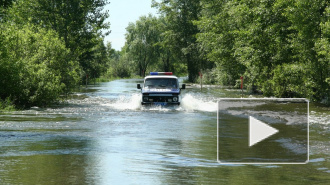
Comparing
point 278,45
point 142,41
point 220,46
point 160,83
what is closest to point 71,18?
point 220,46

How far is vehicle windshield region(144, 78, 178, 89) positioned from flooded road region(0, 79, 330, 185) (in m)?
4.83

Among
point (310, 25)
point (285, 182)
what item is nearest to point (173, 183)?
point (285, 182)

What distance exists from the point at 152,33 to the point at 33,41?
75983 mm

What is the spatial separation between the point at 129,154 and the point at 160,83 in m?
14.7

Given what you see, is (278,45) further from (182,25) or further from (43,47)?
(182,25)

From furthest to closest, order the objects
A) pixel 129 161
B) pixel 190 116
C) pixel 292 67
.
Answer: pixel 292 67 < pixel 190 116 < pixel 129 161

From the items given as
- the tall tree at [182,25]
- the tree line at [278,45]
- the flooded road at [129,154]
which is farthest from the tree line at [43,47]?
the tall tree at [182,25]

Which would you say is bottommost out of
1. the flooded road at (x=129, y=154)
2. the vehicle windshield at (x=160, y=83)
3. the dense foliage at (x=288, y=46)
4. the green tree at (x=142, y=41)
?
the flooded road at (x=129, y=154)

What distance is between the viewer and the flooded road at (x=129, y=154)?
9172 mm

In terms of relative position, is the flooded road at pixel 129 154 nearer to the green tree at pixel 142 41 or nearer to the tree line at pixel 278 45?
the tree line at pixel 278 45

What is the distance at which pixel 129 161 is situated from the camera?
1102 cm

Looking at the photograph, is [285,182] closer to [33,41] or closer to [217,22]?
[33,41]

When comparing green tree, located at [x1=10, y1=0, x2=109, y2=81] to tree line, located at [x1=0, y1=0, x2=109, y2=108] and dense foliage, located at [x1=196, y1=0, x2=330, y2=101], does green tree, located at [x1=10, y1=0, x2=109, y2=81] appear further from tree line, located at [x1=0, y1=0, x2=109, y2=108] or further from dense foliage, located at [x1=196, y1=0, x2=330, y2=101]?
dense foliage, located at [x1=196, y1=0, x2=330, y2=101]

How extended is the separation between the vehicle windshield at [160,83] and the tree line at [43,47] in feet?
18.8
